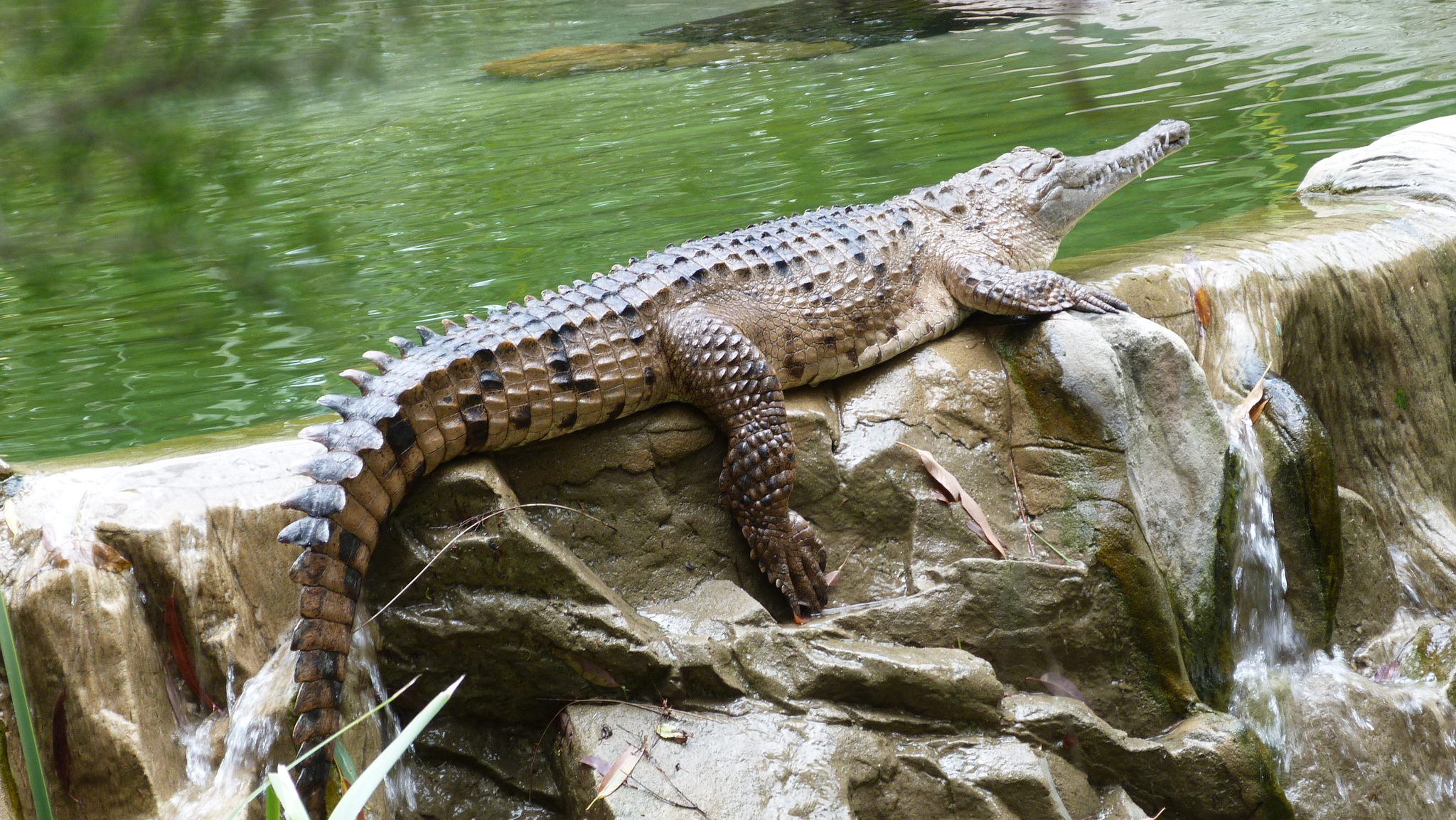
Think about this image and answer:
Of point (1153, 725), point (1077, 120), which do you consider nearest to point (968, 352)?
point (1153, 725)

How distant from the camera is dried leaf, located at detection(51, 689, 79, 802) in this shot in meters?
2.58

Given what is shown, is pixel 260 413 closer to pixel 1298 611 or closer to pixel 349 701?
pixel 349 701

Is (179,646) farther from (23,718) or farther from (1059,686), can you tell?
(1059,686)

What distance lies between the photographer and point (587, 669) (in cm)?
287

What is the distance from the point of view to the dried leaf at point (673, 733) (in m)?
2.74

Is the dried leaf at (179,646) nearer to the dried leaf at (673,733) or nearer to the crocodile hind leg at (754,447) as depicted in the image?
the dried leaf at (673,733)

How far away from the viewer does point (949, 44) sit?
516 inches

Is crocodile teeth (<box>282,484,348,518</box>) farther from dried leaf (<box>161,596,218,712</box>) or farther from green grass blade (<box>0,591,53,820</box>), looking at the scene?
green grass blade (<box>0,591,53,820</box>)

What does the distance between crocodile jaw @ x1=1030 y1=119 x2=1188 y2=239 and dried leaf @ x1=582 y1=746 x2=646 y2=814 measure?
2.97 meters

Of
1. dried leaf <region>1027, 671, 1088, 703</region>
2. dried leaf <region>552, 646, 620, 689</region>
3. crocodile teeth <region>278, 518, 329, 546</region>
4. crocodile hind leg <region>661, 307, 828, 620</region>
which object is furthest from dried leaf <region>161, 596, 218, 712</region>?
dried leaf <region>1027, 671, 1088, 703</region>

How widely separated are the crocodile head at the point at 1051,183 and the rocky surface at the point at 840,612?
1.48 ft

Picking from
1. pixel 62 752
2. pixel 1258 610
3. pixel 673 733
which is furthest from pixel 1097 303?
pixel 62 752

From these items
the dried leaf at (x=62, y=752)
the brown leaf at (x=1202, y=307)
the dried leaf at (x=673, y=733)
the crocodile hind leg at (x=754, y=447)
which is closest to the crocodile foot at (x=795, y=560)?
the crocodile hind leg at (x=754, y=447)

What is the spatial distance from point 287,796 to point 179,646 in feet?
5.79
